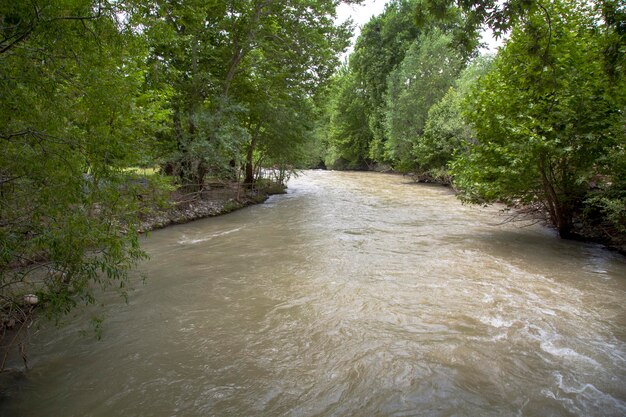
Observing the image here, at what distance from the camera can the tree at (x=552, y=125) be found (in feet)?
28.0

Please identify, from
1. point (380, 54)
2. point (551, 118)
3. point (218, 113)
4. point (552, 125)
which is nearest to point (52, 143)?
point (551, 118)

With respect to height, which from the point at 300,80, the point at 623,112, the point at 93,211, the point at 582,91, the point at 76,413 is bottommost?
the point at 76,413

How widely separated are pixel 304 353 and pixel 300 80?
16.2 m

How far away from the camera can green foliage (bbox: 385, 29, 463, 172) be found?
29891mm

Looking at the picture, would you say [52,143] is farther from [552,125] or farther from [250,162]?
[250,162]

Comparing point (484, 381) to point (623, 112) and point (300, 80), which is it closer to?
point (623, 112)

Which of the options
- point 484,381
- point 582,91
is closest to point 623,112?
point 582,91

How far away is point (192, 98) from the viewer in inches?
568

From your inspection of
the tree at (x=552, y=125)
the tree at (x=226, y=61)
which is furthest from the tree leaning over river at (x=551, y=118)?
the tree at (x=226, y=61)

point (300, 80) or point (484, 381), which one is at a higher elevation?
point (300, 80)

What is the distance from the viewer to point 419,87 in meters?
30.5

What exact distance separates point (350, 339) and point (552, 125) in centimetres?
815

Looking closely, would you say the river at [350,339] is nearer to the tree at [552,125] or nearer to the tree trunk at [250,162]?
the tree at [552,125]

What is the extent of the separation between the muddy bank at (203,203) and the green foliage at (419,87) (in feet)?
48.5
